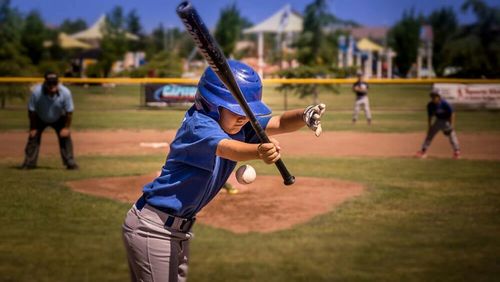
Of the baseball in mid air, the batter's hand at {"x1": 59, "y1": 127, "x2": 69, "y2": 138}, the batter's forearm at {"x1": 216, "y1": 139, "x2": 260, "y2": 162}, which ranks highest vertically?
the batter's forearm at {"x1": 216, "y1": 139, "x2": 260, "y2": 162}

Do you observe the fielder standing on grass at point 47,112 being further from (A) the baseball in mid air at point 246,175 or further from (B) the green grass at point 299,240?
(A) the baseball in mid air at point 246,175

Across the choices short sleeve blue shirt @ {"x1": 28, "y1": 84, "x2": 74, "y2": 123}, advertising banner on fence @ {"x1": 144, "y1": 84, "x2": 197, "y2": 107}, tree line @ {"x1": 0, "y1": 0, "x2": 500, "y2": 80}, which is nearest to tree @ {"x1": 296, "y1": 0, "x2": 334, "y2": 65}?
tree line @ {"x1": 0, "y1": 0, "x2": 500, "y2": 80}

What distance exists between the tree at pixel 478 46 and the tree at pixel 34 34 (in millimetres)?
29012

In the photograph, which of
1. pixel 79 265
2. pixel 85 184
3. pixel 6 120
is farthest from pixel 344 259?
pixel 6 120

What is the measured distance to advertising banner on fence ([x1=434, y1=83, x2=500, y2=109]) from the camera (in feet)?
35.6

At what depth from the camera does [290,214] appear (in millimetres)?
7852

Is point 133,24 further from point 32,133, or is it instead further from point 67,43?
point 32,133

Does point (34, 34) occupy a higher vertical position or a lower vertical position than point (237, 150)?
higher

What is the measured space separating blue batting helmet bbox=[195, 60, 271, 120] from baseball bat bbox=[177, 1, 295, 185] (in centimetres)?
16

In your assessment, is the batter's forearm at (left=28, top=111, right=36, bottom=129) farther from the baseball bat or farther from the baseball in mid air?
the baseball bat

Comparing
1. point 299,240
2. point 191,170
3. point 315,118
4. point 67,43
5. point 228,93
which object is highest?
point 67,43

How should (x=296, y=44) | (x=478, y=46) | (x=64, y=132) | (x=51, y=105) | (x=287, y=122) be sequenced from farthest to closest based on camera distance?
(x=296, y=44) < (x=478, y=46) < (x=64, y=132) < (x=51, y=105) < (x=287, y=122)

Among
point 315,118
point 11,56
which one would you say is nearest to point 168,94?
point 11,56

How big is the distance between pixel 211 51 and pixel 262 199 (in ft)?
19.3
